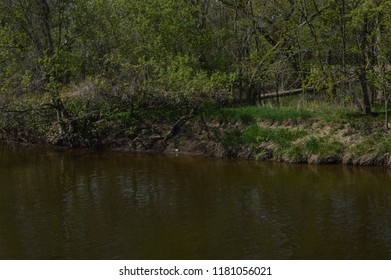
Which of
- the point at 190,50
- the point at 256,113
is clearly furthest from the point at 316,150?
the point at 190,50

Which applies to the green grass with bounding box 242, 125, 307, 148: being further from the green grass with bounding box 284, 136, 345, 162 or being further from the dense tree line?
the dense tree line

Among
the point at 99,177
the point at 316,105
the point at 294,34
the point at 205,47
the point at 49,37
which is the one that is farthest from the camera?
the point at 205,47

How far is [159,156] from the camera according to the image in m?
28.3

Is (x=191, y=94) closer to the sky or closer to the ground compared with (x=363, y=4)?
closer to the ground

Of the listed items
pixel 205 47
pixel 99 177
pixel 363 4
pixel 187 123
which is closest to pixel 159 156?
pixel 187 123

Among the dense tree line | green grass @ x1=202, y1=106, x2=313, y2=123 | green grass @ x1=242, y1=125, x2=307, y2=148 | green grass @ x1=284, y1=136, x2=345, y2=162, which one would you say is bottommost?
green grass @ x1=284, y1=136, x2=345, y2=162

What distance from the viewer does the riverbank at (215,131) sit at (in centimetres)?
2452

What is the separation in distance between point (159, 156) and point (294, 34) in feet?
31.0

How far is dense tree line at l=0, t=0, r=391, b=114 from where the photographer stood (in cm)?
2594

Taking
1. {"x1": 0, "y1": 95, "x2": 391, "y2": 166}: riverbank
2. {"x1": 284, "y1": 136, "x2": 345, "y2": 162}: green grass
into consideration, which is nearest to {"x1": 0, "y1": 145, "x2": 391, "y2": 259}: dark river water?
{"x1": 284, "y1": 136, "x2": 345, "y2": 162}: green grass

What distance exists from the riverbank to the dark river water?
124cm

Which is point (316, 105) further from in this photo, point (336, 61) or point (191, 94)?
point (191, 94)

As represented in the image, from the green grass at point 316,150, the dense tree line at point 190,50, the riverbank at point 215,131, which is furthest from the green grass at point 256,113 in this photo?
the green grass at point 316,150

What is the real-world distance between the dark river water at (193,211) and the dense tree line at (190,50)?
4928mm
